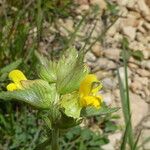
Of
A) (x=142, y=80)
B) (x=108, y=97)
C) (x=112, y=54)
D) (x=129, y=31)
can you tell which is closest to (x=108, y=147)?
(x=108, y=97)

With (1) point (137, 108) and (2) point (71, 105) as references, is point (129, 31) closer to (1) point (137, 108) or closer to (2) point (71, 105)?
(1) point (137, 108)

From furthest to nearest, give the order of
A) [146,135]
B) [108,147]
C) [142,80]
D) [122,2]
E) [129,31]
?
1. [122,2]
2. [129,31]
3. [142,80]
4. [146,135]
5. [108,147]

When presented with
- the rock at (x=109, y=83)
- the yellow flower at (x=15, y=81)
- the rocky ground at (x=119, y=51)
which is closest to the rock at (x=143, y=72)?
the rocky ground at (x=119, y=51)

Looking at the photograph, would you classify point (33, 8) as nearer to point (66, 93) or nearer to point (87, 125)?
point (87, 125)

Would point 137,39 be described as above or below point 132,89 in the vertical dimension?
above

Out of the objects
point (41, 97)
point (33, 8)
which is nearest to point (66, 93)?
point (41, 97)

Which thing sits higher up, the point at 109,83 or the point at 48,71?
the point at 109,83

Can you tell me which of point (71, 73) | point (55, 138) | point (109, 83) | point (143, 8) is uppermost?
point (143, 8)
